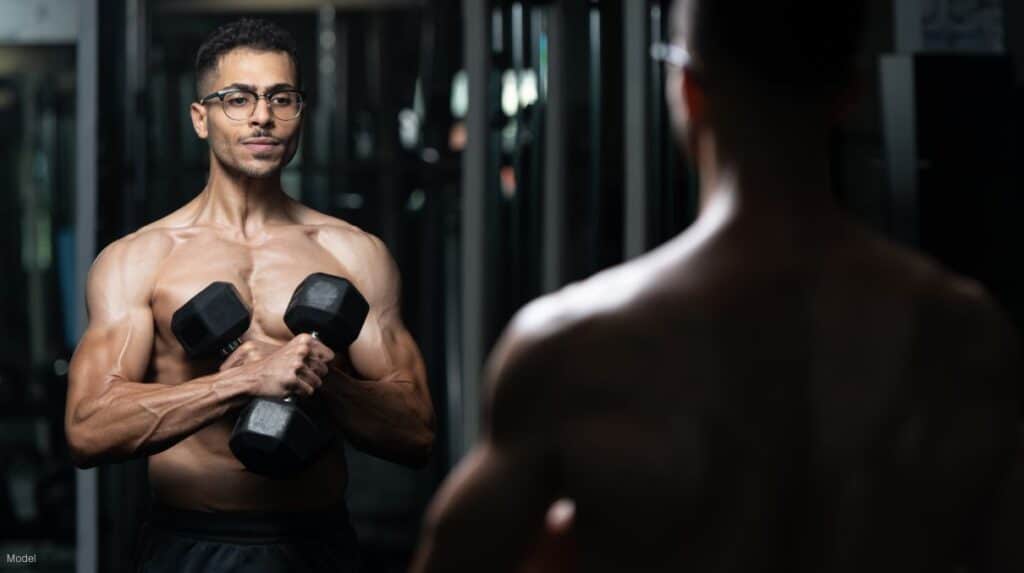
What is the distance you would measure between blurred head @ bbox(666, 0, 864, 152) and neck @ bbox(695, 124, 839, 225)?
0.02 metres

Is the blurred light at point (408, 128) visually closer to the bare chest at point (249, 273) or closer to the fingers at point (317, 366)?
the bare chest at point (249, 273)

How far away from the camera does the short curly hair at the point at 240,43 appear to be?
118 inches

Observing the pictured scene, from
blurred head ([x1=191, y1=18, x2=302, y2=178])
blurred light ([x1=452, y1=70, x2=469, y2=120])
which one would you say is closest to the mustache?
blurred head ([x1=191, y1=18, x2=302, y2=178])

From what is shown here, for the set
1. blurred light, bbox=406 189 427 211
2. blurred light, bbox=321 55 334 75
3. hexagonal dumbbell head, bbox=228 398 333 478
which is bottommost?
hexagonal dumbbell head, bbox=228 398 333 478

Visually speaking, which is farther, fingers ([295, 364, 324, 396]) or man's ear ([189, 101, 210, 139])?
man's ear ([189, 101, 210, 139])

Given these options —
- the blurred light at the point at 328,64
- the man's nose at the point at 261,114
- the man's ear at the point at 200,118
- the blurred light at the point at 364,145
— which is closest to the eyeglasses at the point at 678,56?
the man's nose at the point at 261,114

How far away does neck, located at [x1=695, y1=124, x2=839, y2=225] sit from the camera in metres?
1.36

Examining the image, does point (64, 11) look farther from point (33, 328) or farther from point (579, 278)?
point (579, 278)

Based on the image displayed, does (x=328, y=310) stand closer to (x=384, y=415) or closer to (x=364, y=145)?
(x=384, y=415)

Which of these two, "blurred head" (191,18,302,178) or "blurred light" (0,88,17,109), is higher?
"blurred light" (0,88,17,109)

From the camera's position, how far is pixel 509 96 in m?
4.73

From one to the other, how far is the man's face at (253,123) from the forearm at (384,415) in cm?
47

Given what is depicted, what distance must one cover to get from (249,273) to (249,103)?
33cm

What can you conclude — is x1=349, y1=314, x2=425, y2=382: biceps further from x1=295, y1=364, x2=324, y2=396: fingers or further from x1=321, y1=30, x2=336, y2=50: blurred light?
x1=321, y1=30, x2=336, y2=50: blurred light
